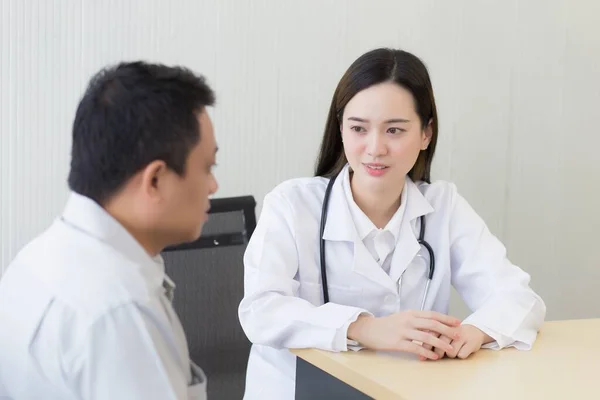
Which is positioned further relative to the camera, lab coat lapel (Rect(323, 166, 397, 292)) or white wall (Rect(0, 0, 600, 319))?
white wall (Rect(0, 0, 600, 319))

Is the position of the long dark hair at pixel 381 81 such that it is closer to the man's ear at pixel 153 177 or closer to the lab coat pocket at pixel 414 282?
the lab coat pocket at pixel 414 282

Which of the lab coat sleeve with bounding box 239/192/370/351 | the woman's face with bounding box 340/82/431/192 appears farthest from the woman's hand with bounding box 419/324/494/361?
the woman's face with bounding box 340/82/431/192

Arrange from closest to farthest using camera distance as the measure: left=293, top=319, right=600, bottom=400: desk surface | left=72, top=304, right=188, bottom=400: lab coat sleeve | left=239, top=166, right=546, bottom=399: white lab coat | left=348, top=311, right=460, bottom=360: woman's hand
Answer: left=72, top=304, right=188, bottom=400: lab coat sleeve → left=293, top=319, right=600, bottom=400: desk surface → left=348, top=311, right=460, bottom=360: woman's hand → left=239, top=166, right=546, bottom=399: white lab coat

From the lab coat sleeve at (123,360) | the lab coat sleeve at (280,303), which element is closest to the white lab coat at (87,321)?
the lab coat sleeve at (123,360)

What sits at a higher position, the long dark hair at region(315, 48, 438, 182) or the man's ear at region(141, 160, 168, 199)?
the long dark hair at region(315, 48, 438, 182)

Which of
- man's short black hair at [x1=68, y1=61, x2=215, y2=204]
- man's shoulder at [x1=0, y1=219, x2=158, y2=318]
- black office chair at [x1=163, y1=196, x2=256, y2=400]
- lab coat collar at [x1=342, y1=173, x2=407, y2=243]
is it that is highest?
man's short black hair at [x1=68, y1=61, x2=215, y2=204]

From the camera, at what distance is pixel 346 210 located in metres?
1.75

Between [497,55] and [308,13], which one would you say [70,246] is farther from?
[497,55]

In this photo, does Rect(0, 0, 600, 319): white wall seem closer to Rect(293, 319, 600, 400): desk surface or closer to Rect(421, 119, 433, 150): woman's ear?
Rect(421, 119, 433, 150): woman's ear

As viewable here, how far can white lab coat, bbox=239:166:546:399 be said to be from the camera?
5.10 feet

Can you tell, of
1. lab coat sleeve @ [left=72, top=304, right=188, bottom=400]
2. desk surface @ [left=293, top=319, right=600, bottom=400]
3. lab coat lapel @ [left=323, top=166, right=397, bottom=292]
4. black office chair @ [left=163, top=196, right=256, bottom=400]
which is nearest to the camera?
lab coat sleeve @ [left=72, top=304, right=188, bottom=400]

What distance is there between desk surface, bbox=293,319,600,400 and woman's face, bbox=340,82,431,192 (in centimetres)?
43

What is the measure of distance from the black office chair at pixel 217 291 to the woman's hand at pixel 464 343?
0.58 meters

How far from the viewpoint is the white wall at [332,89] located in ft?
6.62
